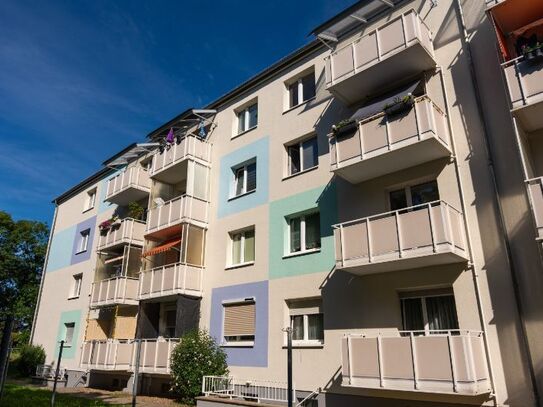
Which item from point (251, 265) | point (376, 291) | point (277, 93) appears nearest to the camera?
point (376, 291)

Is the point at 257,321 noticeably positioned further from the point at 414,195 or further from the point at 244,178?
the point at 414,195

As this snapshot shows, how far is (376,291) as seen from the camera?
12.5 meters

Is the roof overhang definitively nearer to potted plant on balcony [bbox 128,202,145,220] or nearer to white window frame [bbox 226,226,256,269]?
white window frame [bbox 226,226,256,269]

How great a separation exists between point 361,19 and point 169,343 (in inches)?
567

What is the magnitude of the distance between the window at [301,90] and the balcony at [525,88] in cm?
801

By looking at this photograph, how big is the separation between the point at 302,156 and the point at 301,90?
3042 mm

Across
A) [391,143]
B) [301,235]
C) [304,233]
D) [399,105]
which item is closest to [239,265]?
[301,235]

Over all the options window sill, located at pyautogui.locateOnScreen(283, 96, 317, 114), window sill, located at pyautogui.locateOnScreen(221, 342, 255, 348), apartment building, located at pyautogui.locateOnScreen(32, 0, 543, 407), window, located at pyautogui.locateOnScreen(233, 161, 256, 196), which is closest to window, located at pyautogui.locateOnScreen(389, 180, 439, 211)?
apartment building, located at pyautogui.locateOnScreen(32, 0, 543, 407)

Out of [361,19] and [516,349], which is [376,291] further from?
[361,19]

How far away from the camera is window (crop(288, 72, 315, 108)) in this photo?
17.3 metres

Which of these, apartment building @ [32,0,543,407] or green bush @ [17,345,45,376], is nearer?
apartment building @ [32,0,543,407]

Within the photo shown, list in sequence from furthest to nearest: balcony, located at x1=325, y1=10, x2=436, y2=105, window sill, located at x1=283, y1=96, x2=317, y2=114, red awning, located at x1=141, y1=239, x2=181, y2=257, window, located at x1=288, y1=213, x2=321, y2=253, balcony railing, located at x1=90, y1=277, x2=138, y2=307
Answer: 1. balcony railing, located at x1=90, y1=277, x2=138, y2=307
2. red awning, located at x1=141, y1=239, x2=181, y2=257
3. window sill, located at x1=283, y1=96, x2=317, y2=114
4. window, located at x1=288, y1=213, x2=321, y2=253
5. balcony, located at x1=325, y1=10, x2=436, y2=105

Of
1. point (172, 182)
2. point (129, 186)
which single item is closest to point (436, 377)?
point (172, 182)

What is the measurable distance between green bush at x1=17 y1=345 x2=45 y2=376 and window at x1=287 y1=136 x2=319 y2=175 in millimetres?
21905
